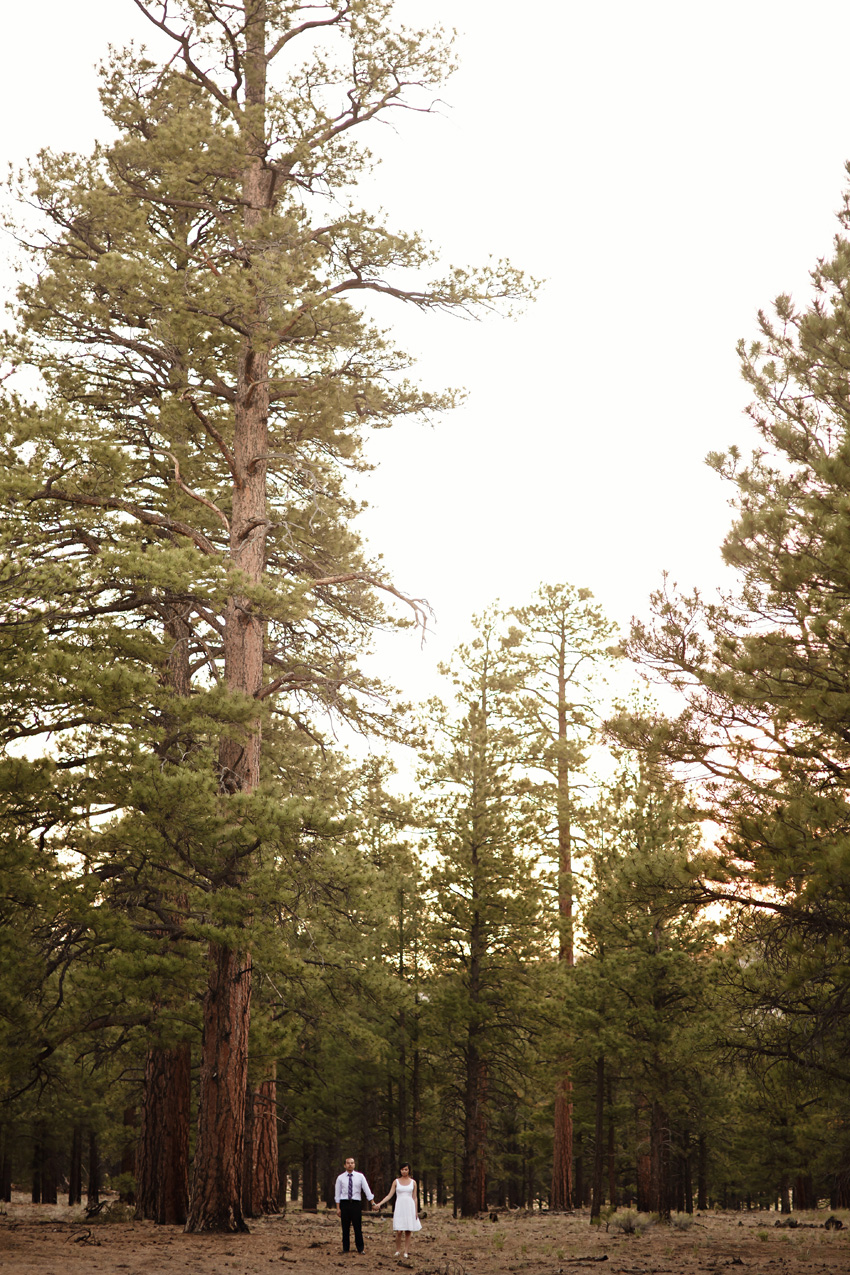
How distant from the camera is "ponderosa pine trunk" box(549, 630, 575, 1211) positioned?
2336cm

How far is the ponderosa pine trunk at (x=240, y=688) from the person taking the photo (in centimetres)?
1204

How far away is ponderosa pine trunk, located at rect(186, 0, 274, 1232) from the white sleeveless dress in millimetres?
1947

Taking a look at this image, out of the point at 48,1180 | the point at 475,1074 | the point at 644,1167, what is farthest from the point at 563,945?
the point at 48,1180

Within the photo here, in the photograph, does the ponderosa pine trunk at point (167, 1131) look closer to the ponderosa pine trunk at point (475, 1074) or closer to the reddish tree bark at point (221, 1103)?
the reddish tree bark at point (221, 1103)

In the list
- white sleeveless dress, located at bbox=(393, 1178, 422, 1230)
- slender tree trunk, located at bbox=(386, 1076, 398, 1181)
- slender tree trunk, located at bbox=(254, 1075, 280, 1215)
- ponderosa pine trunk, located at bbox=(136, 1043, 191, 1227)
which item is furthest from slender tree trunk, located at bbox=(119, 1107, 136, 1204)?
white sleeveless dress, located at bbox=(393, 1178, 422, 1230)

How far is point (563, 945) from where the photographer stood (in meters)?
24.7

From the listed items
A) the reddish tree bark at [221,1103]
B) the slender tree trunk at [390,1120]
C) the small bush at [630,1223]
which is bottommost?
the slender tree trunk at [390,1120]

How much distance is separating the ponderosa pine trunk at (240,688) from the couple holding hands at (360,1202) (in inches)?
63.0

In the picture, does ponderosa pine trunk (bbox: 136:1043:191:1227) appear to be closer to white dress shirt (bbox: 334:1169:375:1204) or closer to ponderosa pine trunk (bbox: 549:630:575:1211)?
white dress shirt (bbox: 334:1169:375:1204)

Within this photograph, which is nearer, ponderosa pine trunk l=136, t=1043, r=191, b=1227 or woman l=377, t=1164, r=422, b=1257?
woman l=377, t=1164, r=422, b=1257

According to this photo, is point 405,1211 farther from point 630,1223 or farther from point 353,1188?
point 630,1223

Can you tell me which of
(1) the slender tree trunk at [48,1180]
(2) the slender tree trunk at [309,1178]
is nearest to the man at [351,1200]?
(2) the slender tree trunk at [309,1178]

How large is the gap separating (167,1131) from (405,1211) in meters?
4.51

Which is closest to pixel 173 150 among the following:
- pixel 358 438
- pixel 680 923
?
pixel 358 438
